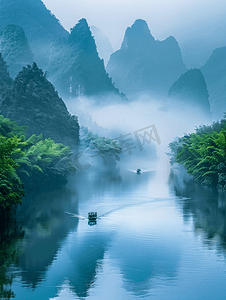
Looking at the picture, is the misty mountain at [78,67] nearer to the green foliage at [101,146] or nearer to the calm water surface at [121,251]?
the green foliage at [101,146]

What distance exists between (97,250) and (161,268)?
4.15 meters

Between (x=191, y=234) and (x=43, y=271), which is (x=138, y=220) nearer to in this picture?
(x=191, y=234)

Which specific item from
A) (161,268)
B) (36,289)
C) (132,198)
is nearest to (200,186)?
(132,198)

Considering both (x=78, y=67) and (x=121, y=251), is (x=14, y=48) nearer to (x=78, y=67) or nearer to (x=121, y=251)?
(x=78, y=67)

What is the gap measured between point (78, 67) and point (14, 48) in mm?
50683

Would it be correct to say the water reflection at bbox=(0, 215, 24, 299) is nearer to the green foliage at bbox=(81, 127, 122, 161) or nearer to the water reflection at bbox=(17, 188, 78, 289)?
the water reflection at bbox=(17, 188, 78, 289)

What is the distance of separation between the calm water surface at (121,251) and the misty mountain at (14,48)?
104676 millimetres

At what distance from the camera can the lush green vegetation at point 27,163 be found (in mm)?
25016

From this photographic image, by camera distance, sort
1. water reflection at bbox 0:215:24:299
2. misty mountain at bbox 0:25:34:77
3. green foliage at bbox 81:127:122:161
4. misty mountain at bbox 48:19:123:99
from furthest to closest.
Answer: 1. misty mountain at bbox 48:19:123:99
2. misty mountain at bbox 0:25:34:77
3. green foliage at bbox 81:127:122:161
4. water reflection at bbox 0:215:24:299

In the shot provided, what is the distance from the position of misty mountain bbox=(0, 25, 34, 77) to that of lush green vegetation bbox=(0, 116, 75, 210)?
83.8 metres

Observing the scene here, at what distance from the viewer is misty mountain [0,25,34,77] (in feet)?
439

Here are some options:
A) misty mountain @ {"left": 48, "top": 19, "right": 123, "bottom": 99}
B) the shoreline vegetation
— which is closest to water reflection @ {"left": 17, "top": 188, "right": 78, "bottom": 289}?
the shoreline vegetation

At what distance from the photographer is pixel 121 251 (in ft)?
67.2

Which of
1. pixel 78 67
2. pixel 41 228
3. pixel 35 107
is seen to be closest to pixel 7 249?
pixel 41 228
